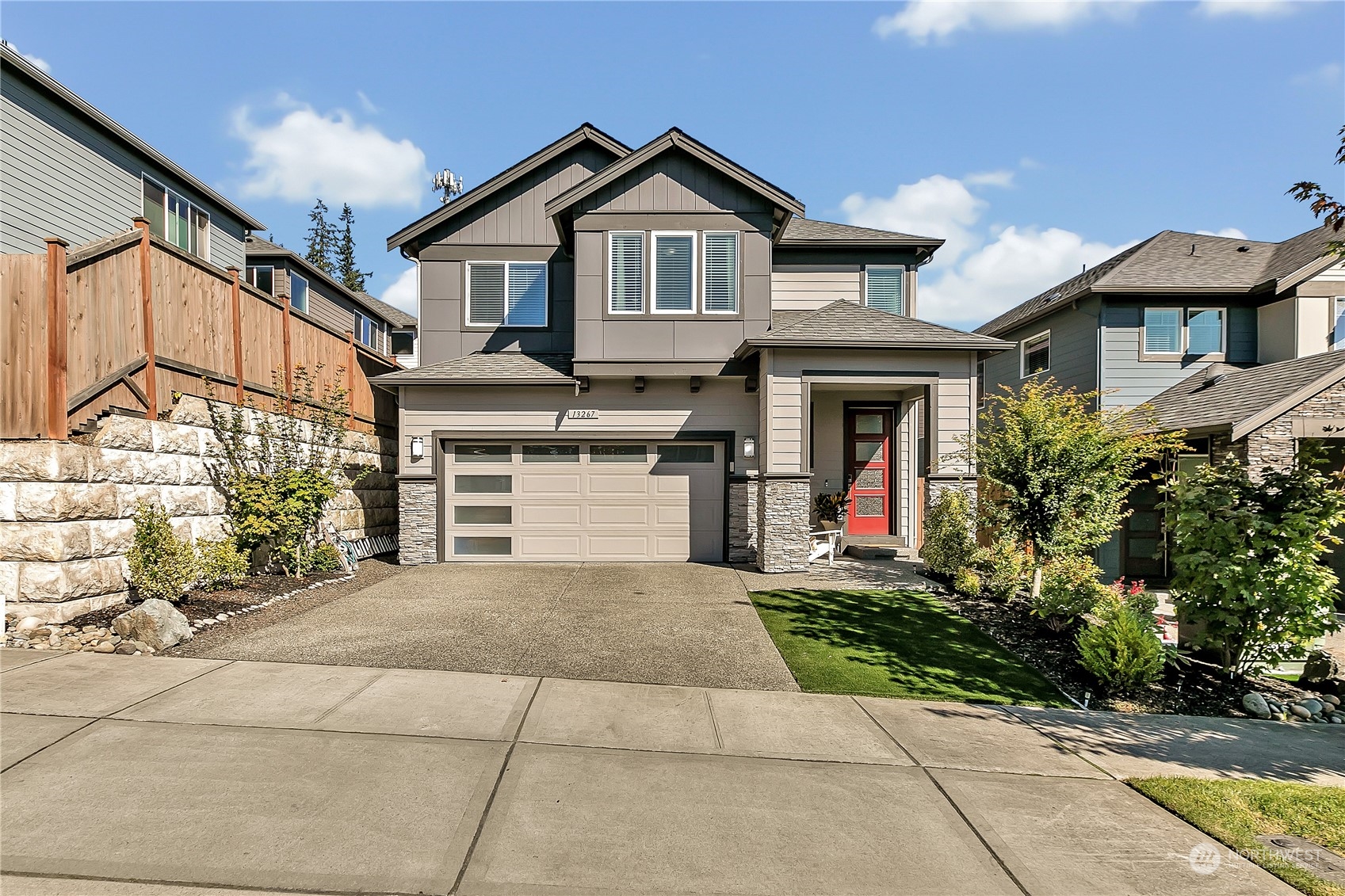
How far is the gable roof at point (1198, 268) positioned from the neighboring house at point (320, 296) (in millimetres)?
18140

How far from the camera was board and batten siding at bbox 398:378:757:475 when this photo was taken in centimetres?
1300

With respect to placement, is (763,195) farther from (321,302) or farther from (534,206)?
(321,302)

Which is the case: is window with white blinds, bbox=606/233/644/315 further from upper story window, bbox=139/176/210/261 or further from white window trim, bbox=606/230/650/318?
upper story window, bbox=139/176/210/261

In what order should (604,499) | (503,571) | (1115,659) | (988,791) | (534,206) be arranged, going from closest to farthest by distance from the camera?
(988,791), (1115,659), (503,571), (604,499), (534,206)

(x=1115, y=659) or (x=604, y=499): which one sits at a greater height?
(x=604, y=499)

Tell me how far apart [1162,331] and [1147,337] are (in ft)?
1.23

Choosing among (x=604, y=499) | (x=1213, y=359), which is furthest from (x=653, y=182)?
(x=1213, y=359)

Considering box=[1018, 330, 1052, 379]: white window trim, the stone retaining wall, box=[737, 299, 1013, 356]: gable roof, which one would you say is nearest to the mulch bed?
box=[737, 299, 1013, 356]: gable roof

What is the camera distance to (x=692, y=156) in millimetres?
12508

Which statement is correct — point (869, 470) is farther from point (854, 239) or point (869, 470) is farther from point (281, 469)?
point (281, 469)

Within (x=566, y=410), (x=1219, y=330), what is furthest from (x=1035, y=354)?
(x=566, y=410)

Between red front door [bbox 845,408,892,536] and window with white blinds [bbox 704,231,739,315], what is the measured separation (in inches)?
147

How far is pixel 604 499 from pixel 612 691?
7025 millimetres

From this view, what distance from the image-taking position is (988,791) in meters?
4.53
